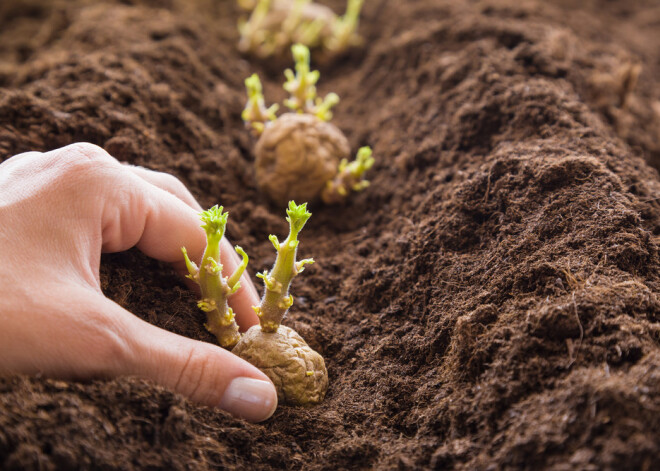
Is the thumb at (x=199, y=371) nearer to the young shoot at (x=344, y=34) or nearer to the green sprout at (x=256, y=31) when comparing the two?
the green sprout at (x=256, y=31)

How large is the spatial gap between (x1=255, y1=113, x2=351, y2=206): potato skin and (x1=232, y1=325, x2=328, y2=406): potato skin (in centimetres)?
114

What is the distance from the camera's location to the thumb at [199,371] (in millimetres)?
1529

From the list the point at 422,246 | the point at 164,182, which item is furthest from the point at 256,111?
the point at 422,246

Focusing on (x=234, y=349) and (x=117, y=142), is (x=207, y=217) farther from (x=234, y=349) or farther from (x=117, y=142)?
(x=117, y=142)

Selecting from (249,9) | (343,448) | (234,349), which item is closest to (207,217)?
(234,349)

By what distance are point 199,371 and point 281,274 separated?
396 mm

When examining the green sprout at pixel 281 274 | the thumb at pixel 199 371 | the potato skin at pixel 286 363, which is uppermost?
the green sprout at pixel 281 274

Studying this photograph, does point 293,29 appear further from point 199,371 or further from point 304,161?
point 199,371

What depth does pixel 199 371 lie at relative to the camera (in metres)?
1.56

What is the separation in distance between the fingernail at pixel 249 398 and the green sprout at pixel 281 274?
0.82 feet

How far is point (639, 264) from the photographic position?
181 centimetres

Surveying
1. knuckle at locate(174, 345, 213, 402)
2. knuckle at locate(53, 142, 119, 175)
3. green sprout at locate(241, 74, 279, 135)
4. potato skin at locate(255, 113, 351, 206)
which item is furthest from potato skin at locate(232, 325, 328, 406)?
green sprout at locate(241, 74, 279, 135)

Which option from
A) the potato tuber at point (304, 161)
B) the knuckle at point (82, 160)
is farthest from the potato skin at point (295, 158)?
the knuckle at point (82, 160)

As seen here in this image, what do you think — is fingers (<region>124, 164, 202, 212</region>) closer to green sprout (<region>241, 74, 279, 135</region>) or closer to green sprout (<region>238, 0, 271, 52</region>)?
green sprout (<region>241, 74, 279, 135</region>)
